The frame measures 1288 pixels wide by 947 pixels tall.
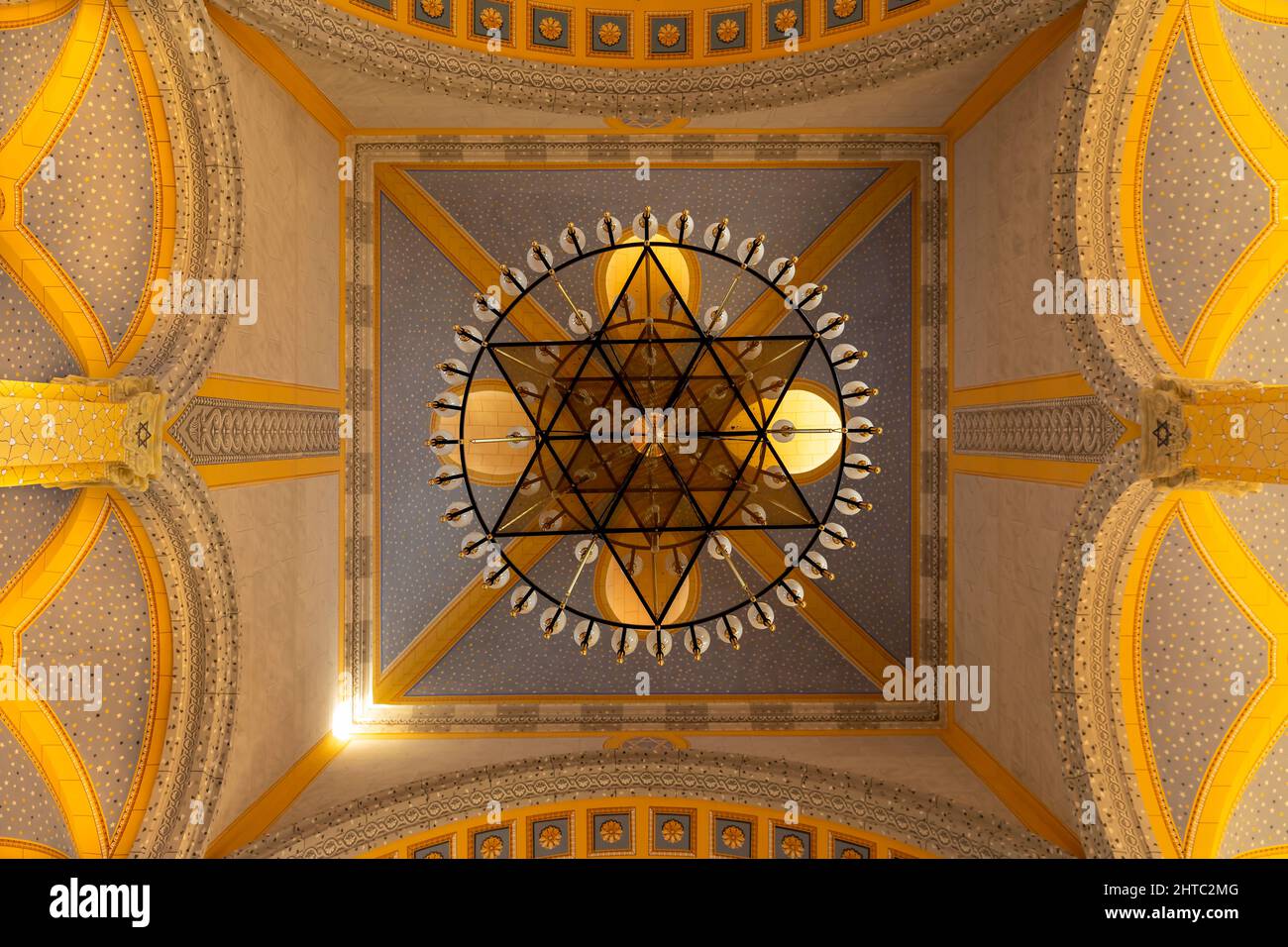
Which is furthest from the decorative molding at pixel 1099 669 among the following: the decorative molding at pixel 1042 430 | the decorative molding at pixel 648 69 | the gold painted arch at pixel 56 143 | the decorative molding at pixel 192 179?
the gold painted arch at pixel 56 143

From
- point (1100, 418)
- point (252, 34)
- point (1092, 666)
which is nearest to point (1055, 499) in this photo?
point (1100, 418)

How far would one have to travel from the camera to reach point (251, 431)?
18.9 ft

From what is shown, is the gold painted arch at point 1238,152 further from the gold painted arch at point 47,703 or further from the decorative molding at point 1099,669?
the gold painted arch at point 47,703

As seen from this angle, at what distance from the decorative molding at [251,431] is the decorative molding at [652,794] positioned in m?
3.07

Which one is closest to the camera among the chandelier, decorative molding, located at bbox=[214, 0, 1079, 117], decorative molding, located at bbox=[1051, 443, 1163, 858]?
the chandelier

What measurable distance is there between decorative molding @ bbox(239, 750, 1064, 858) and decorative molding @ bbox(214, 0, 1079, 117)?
6056 millimetres

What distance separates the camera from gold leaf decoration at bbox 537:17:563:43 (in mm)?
6281

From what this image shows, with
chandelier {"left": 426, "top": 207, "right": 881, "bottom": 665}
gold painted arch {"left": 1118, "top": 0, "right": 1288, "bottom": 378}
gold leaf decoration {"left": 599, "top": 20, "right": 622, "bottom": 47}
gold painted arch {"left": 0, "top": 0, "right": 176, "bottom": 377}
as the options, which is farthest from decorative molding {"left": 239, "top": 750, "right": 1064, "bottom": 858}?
gold leaf decoration {"left": 599, "top": 20, "right": 622, "bottom": 47}

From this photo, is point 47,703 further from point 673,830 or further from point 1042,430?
point 1042,430

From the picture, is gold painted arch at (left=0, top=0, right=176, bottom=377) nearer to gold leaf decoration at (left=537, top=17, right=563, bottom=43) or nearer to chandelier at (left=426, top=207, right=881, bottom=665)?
chandelier at (left=426, top=207, right=881, bottom=665)

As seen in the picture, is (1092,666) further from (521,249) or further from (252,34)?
(252,34)

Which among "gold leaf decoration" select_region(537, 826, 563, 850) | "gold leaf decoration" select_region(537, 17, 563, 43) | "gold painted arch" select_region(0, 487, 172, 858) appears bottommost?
"gold leaf decoration" select_region(537, 826, 563, 850)

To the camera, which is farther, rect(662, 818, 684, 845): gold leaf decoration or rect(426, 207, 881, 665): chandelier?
rect(662, 818, 684, 845): gold leaf decoration
